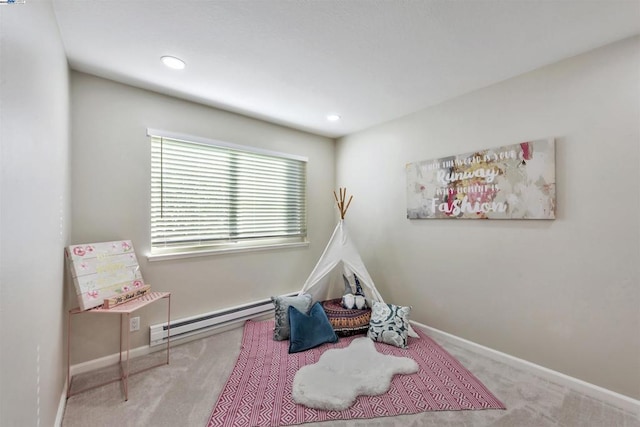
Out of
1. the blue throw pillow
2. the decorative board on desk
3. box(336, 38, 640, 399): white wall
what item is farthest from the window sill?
box(336, 38, 640, 399): white wall

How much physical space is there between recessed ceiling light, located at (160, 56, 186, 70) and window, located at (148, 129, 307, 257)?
68 cm

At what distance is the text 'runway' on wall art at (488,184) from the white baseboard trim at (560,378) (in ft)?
3.88

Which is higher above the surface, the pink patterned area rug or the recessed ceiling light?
the recessed ceiling light

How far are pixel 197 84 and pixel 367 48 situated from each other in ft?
4.88

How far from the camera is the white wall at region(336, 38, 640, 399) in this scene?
179cm

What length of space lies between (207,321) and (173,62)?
234 cm

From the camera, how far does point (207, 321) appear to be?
274cm

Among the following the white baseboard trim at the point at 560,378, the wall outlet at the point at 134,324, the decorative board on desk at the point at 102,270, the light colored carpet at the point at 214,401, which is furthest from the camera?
the wall outlet at the point at 134,324

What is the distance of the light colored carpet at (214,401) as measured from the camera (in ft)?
5.45

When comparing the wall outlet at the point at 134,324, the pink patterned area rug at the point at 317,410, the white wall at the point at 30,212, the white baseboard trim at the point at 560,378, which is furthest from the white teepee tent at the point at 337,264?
the white wall at the point at 30,212

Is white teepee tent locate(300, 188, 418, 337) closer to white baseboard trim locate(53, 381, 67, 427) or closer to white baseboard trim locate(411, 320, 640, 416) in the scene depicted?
white baseboard trim locate(411, 320, 640, 416)

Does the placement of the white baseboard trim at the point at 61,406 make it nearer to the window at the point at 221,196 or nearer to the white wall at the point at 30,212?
the white wall at the point at 30,212

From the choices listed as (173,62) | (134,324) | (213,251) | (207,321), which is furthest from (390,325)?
(173,62)

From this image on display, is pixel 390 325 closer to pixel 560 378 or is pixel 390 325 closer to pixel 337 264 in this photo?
pixel 337 264
